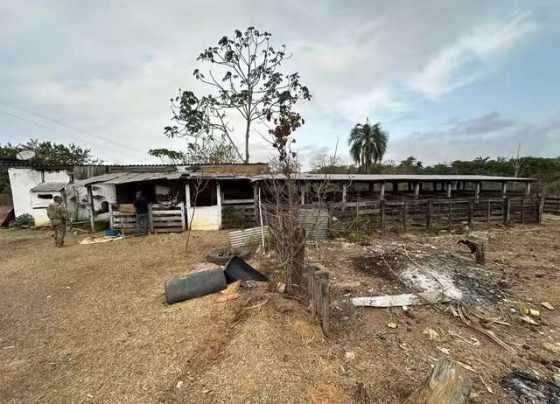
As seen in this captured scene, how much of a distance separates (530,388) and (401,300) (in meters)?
2.01

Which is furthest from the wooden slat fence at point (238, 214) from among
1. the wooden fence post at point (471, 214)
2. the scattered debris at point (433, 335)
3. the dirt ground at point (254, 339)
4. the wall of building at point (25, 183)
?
the wall of building at point (25, 183)

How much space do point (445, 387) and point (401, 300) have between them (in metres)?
2.53

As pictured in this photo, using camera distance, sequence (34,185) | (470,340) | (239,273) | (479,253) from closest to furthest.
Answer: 1. (470,340)
2. (239,273)
3. (479,253)
4. (34,185)

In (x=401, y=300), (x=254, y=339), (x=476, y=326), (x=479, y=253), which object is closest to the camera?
(x=254, y=339)

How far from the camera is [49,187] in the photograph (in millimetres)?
14922

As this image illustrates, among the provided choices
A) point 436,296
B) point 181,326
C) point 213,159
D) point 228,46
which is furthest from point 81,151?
point 436,296

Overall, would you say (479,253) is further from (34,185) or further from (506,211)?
(34,185)

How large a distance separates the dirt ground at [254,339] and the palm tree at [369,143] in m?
26.1

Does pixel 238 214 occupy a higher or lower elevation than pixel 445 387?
higher

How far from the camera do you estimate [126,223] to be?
1230 cm

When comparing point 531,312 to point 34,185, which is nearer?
point 531,312

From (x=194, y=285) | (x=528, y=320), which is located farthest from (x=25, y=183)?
(x=528, y=320)

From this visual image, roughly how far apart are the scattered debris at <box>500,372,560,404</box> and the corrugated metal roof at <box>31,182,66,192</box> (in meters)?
18.1

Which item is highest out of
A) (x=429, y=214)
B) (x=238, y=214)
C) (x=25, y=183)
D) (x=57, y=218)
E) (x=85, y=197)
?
(x=25, y=183)
